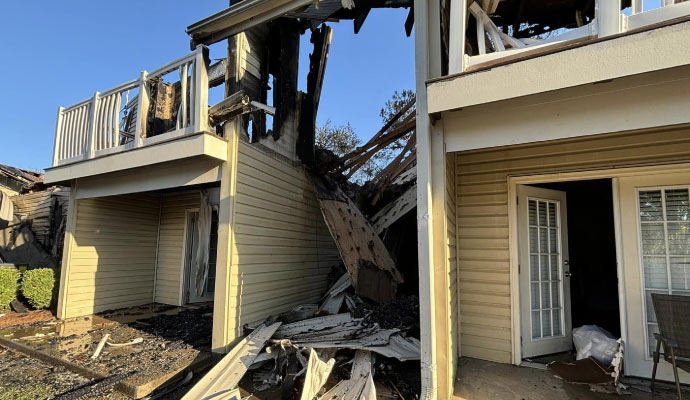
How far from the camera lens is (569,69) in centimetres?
245

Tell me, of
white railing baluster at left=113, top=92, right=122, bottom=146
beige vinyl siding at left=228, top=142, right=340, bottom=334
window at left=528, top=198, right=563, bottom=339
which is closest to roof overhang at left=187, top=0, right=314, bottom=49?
beige vinyl siding at left=228, top=142, right=340, bottom=334

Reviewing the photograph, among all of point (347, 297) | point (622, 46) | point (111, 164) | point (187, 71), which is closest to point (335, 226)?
point (347, 297)

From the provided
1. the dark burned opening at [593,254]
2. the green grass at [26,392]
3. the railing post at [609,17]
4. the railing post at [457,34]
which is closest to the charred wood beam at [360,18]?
the railing post at [457,34]

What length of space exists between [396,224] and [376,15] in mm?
4161

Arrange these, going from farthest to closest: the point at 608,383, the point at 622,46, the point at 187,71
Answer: the point at 187,71
the point at 608,383
the point at 622,46

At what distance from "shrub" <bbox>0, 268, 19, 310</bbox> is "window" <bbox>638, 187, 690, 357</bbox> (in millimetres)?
10181

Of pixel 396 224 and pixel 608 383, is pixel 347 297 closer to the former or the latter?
pixel 396 224

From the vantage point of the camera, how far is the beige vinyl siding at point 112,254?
248 inches

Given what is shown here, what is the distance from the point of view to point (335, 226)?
219 inches

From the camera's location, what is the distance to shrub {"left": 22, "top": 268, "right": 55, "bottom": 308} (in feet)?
21.0

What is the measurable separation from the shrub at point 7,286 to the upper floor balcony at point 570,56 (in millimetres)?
8445

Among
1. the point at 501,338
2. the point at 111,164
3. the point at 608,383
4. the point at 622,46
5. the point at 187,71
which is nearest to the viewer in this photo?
the point at 622,46

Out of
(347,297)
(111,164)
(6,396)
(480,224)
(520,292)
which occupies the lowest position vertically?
(6,396)

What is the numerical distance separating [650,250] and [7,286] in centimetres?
1035
